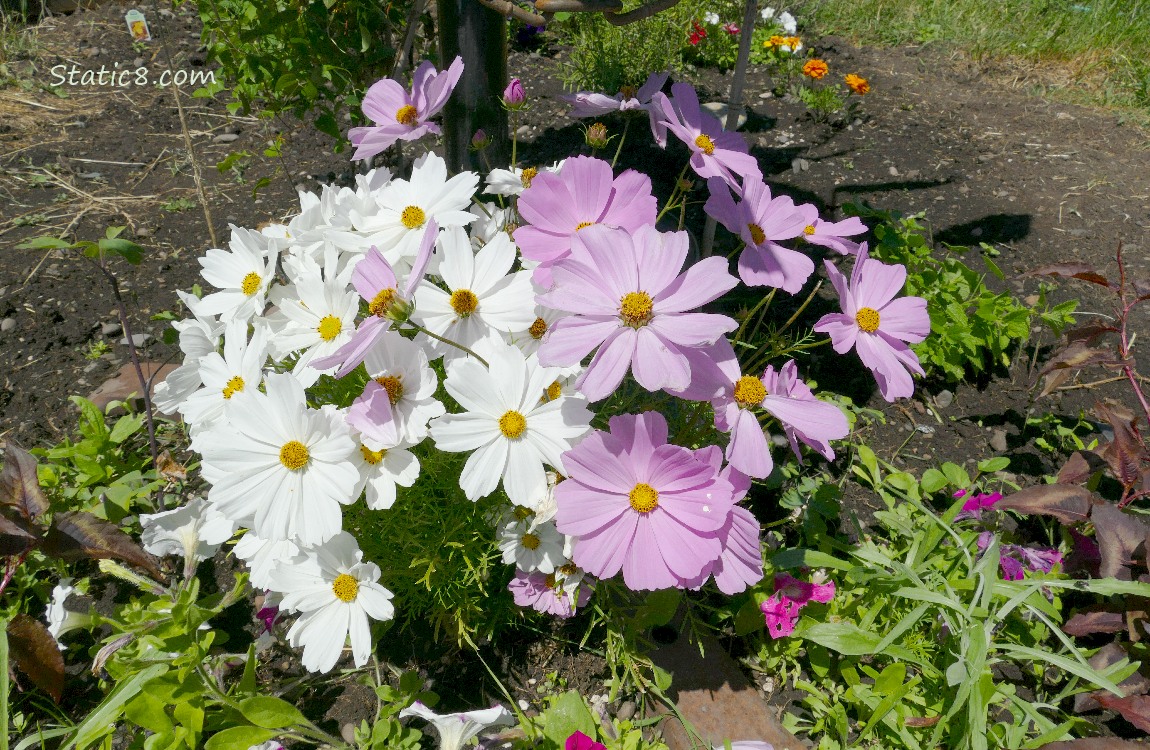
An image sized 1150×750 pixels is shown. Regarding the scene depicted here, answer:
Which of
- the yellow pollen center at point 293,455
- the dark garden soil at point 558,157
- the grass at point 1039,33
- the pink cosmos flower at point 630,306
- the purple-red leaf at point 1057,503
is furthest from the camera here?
the grass at point 1039,33

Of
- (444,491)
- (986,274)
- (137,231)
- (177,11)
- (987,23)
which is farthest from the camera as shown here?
(987,23)

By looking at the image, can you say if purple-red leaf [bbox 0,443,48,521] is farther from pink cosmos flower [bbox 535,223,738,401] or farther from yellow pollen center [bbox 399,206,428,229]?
pink cosmos flower [bbox 535,223,738,401]

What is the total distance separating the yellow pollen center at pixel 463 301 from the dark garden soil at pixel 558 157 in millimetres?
713

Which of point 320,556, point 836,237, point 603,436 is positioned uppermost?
point 836,237

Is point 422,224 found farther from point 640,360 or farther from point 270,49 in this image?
point 270,49

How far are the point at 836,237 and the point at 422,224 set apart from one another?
66 centimetres

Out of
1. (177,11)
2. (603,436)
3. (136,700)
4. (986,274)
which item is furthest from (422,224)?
(177,11)

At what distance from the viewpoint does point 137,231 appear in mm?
2334

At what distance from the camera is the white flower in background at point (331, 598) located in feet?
3.37

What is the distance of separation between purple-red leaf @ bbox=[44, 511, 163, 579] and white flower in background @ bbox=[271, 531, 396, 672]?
28cm

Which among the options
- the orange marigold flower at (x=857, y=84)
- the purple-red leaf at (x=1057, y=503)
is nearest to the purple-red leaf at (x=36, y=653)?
the purple-red leaf at (x=1057, y=503)

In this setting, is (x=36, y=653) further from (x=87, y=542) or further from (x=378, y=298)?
(x=378, y=298)

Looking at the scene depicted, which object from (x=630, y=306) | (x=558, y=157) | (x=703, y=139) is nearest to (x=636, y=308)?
(x=630, y=306)

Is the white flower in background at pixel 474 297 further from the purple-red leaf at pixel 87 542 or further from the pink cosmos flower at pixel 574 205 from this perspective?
the purple-red leaf at pixel 87 542
